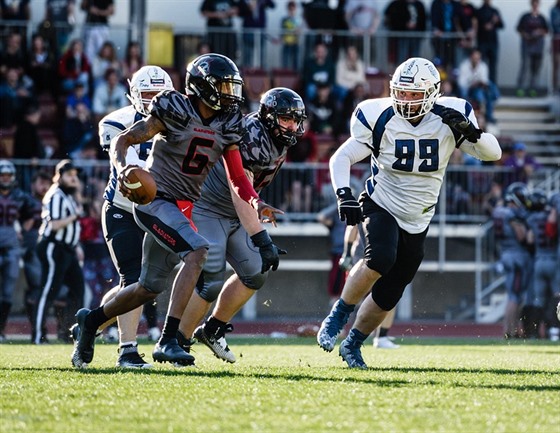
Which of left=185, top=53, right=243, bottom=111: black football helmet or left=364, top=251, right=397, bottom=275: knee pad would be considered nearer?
left=185, top=53, right=243, bottom=111: black football helmet

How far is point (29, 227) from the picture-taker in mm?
13180

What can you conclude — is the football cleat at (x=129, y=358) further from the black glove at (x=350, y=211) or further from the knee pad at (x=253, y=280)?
the black glove at (x=350, y=211)

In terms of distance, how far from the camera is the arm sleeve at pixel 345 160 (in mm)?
7055

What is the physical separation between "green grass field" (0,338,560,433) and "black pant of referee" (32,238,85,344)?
3584 millimetres

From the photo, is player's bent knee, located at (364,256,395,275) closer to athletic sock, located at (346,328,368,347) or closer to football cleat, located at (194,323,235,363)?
athletic sock, located at (346,328,368,347)

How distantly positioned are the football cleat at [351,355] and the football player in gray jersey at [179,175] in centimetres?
100

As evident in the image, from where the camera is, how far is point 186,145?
6.54 m

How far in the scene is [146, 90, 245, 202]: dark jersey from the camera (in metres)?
6.46

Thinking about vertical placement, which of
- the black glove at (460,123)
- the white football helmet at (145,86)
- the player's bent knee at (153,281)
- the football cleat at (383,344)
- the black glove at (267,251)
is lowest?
the football cleat at (383,344)

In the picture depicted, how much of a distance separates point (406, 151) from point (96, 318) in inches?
81.4

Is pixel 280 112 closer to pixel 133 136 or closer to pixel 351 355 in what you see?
pixel 133 136

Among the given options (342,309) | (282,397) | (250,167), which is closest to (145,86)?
(250,167)

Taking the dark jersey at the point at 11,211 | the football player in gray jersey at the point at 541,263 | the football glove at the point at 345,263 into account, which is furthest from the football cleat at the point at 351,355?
the football player in gray jersey at the point at 541,263

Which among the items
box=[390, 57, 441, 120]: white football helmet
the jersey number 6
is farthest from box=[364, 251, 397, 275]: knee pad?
the jersey number 6
